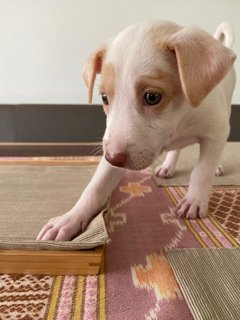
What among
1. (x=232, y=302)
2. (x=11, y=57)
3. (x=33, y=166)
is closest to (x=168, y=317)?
(x=232, y=302)

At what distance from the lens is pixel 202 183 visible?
51.1 inches

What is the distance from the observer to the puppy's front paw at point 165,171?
1.74 meters

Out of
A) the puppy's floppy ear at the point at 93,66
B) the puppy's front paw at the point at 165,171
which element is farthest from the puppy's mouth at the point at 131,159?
the puppy's front paw at the point at 165,171

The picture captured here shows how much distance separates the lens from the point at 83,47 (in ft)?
9.33

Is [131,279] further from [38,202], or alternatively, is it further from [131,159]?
[38,202]

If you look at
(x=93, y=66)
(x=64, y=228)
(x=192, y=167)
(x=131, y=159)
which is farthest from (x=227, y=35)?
(x=64, y=228)

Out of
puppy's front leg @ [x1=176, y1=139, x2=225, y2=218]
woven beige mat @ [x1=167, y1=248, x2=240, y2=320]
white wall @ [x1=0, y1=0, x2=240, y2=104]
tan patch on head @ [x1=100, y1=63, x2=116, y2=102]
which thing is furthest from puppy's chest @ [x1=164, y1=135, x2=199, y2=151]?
white wall @ [x1=0, y1=0, x2=240, y2=104]

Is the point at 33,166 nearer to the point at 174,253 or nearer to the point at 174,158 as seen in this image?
the point at 174,158

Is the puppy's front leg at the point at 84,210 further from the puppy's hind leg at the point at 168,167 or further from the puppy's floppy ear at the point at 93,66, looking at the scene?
the puppy's hind leg at the point at 168,167

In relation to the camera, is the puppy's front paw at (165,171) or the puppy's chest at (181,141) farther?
the puppy's front paw at (165,171)

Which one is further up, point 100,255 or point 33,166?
point 100,255

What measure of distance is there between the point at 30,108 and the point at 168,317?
7.47 feet

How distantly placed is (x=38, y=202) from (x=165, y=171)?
67cm

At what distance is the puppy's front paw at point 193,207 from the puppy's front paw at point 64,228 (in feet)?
1.16
